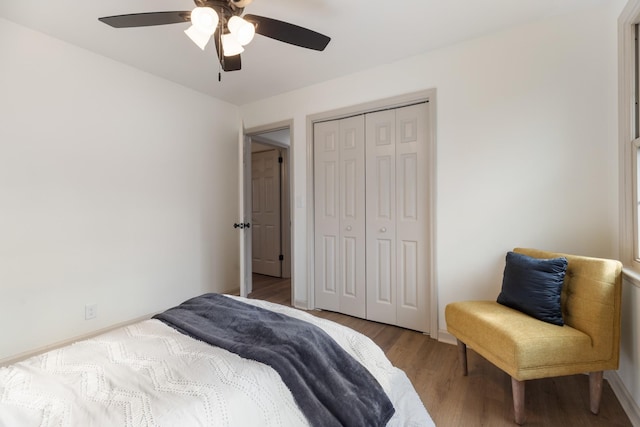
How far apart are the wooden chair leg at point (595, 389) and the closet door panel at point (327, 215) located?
1.97 m

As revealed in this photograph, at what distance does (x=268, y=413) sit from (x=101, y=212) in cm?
251

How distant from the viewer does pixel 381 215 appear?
2.76 m

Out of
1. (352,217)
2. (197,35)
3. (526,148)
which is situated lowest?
(352,217)

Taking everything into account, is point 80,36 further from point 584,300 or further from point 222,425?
point 584,300

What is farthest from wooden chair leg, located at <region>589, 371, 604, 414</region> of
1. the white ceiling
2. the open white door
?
the open white door

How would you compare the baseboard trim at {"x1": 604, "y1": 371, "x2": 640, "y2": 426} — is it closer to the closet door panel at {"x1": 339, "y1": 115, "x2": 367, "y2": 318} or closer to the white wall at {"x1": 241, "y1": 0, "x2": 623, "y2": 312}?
the white wall at {"x1": 241, "y1": 0, "x2": 623, "y2": 312}

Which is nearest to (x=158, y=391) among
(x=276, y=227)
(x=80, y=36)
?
(x=80, y=36)

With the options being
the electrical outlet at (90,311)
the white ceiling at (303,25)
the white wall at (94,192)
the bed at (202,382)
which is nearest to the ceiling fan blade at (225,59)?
the white ceiling at (303,25)

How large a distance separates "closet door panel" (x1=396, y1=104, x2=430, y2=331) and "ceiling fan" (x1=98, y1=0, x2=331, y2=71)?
1.28m

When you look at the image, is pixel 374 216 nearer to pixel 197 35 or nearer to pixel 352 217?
pixel 352 217

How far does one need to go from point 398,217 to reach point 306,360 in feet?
6.06

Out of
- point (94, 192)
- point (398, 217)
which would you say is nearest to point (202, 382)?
point (398, 217)

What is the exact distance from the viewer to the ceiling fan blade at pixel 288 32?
148cm

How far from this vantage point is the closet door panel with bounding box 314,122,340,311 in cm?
303
